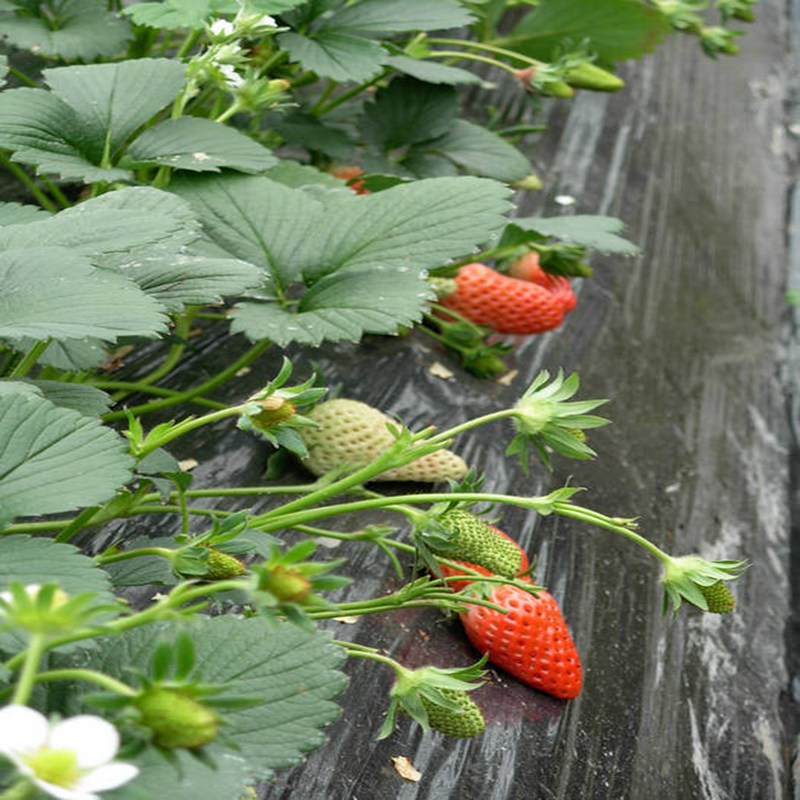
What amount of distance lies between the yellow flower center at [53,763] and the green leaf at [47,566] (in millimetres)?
205

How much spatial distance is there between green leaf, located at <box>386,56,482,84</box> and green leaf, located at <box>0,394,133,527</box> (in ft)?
3.58

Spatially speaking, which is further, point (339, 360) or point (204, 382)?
point (339, 360)

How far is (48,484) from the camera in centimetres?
77

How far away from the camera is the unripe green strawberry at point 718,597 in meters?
0.99

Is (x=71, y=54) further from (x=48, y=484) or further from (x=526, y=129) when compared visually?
(x=48, y=484)

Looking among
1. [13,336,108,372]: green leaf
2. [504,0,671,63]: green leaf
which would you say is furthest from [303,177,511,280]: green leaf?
[504,0,671,63]: green leaf

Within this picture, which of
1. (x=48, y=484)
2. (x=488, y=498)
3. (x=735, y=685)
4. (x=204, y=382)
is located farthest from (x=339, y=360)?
(x=48, y=484)

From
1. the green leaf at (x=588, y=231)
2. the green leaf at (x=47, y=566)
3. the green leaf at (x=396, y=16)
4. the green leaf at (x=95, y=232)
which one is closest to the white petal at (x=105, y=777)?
the green leaf at (x=47, y=566)

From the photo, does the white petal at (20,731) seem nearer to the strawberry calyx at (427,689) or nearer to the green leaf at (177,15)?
the strawberry calyx at (427,689)

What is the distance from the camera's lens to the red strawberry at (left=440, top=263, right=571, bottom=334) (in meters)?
1.75

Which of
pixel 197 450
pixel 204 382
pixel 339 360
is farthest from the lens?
pixel 339 360

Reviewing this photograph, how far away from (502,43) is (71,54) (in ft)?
2.87

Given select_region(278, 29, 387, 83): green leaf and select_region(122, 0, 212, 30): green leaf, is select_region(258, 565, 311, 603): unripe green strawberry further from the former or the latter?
select_region(278, 29, 387, 83): green leaf

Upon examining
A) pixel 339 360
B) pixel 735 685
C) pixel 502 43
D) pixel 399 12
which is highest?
pixel 399 12
